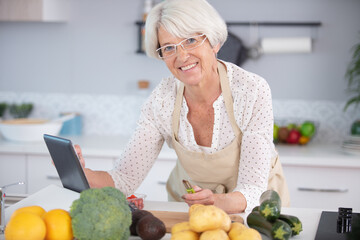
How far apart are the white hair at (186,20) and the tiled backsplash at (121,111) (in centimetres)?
169

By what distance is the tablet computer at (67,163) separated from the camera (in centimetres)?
137

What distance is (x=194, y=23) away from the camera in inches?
66.3

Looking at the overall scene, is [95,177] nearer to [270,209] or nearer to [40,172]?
[270,209]

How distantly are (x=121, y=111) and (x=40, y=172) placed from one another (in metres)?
0.75

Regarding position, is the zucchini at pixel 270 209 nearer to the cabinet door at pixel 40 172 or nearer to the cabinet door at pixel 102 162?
the cabinet door at pixel 102 162

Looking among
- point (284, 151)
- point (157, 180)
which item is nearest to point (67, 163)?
point (157, 180)

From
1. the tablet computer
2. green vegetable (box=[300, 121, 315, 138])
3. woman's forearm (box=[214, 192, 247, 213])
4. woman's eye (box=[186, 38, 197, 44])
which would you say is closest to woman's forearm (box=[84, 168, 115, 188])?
the tablet computer

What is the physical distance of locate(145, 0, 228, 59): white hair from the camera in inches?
66.1

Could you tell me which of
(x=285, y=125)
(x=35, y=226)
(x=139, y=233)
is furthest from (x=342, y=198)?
(x=35, y=226)

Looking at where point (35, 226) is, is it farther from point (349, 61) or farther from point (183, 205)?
point (349, 61)

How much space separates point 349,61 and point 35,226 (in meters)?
2.66

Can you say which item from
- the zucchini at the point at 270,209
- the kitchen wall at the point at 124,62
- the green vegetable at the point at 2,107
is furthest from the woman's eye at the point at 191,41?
the green vegetable at the point at 2,107

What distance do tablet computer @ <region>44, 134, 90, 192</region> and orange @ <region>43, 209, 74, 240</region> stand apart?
0.25 meters

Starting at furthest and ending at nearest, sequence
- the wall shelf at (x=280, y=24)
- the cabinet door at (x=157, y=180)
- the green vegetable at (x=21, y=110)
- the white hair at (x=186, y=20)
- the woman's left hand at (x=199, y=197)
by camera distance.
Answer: the green vegetable at (x=21, y=110) < the wall shelf at (x=280, y=24) < the cabinet door at (x=157, y=180) < the white hair at (x=186, y=20) < the woman's left hand at (x=199, y=197)
